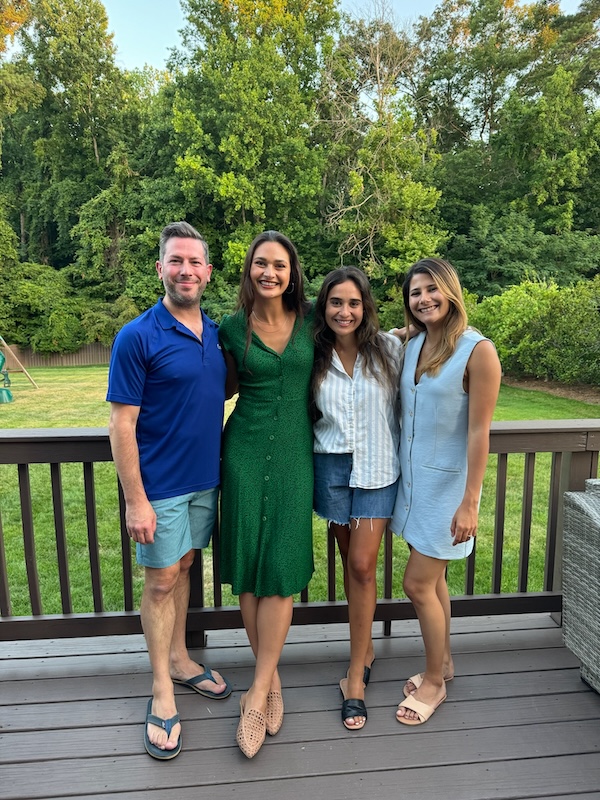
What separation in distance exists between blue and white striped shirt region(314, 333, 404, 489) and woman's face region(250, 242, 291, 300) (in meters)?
0.28

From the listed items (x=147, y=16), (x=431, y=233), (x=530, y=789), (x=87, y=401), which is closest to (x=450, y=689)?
(x=530, y=789)

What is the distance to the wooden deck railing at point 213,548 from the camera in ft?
6.62

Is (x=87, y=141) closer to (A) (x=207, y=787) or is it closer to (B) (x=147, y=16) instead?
(B) (x=147, y=16)

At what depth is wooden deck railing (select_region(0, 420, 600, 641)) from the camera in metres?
2.02

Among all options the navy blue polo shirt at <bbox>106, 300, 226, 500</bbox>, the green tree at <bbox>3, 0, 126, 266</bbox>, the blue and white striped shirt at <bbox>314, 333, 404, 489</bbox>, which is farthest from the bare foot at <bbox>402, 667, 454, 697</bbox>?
the green tree at <bbox>3, 0, 126, 266</bbox>

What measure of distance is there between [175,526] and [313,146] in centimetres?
1993

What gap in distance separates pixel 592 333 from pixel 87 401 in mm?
8473

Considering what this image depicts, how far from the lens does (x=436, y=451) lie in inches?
68.3

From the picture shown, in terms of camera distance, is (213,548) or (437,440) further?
(213,548)

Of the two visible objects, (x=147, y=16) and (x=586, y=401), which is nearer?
(x=586, y=401)

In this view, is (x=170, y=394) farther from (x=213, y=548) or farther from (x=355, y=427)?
(x=213, y=548)

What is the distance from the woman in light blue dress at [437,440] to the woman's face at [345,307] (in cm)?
18

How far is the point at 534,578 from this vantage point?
352 centimetres

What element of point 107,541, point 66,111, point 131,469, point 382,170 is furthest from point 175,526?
Result: point 66,111
